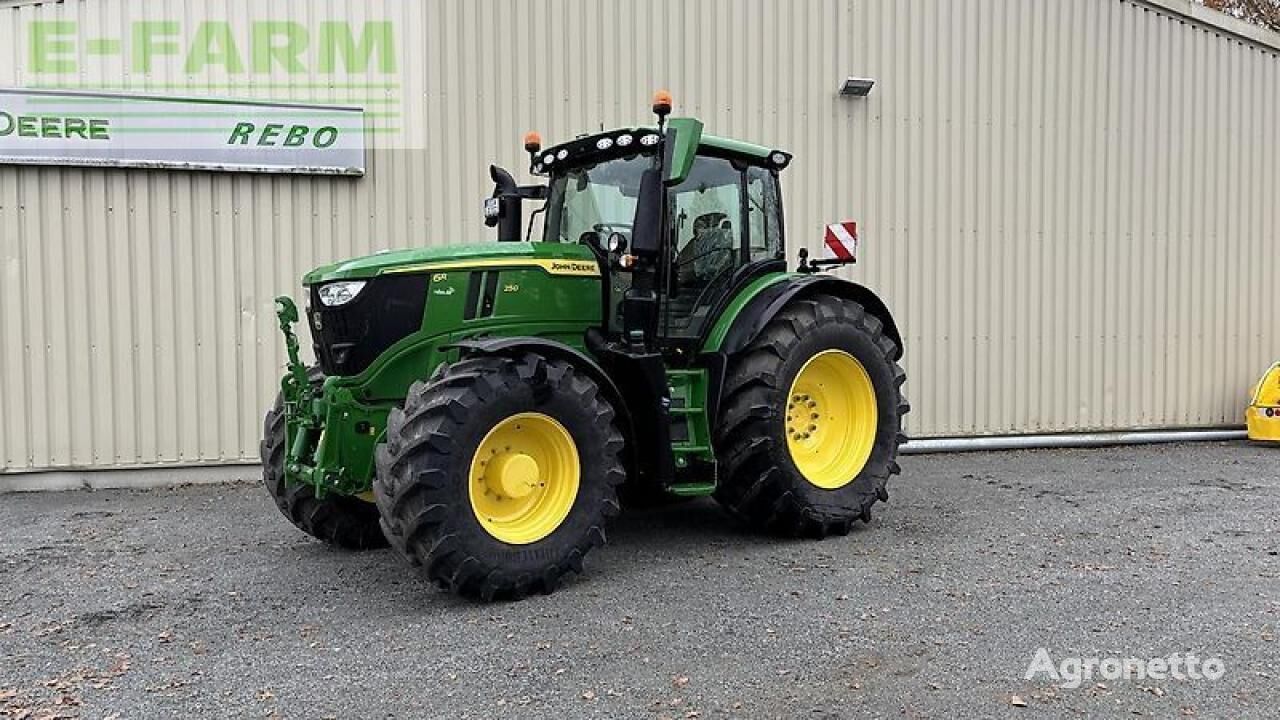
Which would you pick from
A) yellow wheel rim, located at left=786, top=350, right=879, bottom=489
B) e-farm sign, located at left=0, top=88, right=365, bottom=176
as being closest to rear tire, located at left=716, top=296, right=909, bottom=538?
yellow wheel rim, located at left=786, top=350, right=879, bottom=489

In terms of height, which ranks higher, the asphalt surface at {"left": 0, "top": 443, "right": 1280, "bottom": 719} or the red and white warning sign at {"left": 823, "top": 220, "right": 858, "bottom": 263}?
the red and white warning sign at {"left": 823, "top": 220, "right": 858, "bottom": 263}

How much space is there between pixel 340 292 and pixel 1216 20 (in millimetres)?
9911

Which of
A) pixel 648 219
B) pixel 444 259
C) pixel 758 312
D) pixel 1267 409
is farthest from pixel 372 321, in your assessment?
pixel 1267 409

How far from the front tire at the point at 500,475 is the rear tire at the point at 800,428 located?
0.93 meters

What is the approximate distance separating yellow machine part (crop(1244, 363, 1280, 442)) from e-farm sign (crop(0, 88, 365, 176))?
9069 millimetres

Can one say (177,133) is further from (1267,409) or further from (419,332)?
(1267,409)

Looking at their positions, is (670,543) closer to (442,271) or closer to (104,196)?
(442,271)

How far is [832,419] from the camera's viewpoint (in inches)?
249

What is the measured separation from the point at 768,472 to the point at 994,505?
227cm

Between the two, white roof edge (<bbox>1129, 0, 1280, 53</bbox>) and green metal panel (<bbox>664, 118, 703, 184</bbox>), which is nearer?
green metal panel (<bbox>664, 118, 703, 184</bbox>)

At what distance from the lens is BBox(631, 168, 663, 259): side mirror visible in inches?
213

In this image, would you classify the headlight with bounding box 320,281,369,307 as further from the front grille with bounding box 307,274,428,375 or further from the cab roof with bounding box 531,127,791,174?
the cab roof with bounding box 531,127,791,174

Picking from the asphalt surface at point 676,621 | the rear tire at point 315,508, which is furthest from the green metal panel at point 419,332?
the asphalt surface at point 676,621

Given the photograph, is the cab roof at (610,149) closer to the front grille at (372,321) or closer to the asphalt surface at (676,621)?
the front grille at (372,321)
